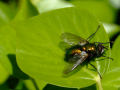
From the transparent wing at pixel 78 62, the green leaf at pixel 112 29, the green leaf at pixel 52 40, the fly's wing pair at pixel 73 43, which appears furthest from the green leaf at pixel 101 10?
the green leaf at pixel 52 40

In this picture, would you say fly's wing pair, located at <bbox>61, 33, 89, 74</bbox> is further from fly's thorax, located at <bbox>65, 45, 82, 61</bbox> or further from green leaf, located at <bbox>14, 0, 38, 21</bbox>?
green leaf, located at <bbox>14, 0, 38, 21</bbox>

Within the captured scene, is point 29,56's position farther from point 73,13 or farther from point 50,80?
point 73,13

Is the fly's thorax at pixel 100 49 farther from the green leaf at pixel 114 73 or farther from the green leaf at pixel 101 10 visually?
the green leaf at pixel 101 10

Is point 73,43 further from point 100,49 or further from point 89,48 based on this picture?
point 100,49

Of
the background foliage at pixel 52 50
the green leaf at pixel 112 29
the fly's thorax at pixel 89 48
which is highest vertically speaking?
the background foliage at pixel 52 50

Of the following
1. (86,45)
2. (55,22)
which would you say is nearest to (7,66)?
(55,22)
